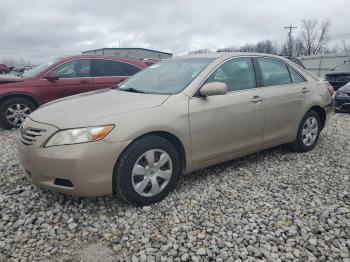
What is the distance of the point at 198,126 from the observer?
3477mm

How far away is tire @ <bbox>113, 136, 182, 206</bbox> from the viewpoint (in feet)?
9.91

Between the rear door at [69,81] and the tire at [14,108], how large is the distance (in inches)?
15.3

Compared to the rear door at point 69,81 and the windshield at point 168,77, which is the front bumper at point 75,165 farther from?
the rear door at point 69,81

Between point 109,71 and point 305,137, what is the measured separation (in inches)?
185

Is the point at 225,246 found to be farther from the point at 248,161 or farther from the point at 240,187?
the point at 248,161

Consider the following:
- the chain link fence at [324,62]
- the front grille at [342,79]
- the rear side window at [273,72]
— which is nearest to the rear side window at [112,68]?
the rear side window at [273,72]

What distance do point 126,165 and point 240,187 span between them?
1460 millimetres

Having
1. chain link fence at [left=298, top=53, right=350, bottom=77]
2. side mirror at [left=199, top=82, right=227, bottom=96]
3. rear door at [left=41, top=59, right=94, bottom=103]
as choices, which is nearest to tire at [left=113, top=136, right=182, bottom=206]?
side mirror at [left=199, top=82, right=227, bottom=96]

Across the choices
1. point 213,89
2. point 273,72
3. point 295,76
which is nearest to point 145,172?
point 213,89

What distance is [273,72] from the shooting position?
14.7 feet

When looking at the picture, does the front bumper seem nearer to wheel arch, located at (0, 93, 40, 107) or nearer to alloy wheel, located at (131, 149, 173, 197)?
alloy wheel, located at (131, 149, 173, 197)

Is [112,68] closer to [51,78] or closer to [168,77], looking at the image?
[51,78]

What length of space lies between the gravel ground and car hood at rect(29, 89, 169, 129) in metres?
0.90

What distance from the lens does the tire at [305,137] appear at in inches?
190
